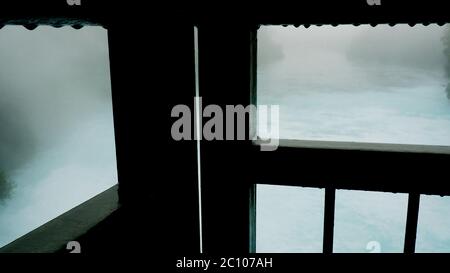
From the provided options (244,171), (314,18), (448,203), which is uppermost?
(314,18)

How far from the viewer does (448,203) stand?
25016 millimetres

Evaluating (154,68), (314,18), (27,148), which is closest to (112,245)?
(154,68)

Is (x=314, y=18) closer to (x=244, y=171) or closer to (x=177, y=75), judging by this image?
(x=177, y=75)

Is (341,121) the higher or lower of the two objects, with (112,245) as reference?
lower

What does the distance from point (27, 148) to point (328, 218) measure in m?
42.4

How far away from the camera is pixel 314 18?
6.34 feet

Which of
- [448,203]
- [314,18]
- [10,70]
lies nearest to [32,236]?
[314,18]
